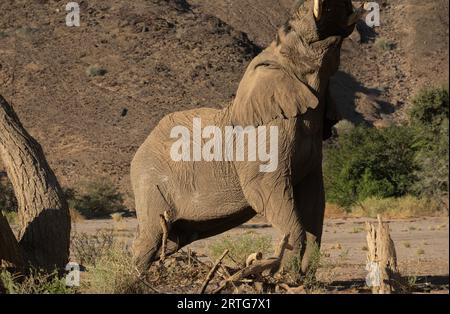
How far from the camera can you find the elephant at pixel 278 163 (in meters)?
10.3

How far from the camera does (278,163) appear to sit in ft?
33.7

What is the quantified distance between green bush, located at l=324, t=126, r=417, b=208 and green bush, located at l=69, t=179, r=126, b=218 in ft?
20.9

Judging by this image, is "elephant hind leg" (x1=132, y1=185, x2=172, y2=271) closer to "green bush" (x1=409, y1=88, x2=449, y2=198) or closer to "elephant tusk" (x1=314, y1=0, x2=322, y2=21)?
"elephant tusk" (x1=314, y1=0, x2=322, y2=21)

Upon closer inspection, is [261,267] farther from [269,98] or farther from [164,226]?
[269,98]

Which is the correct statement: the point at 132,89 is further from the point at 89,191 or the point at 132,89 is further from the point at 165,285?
the point at 165,285

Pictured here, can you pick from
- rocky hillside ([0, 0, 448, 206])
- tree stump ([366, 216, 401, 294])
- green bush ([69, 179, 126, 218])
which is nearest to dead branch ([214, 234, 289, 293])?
tree stump ([366, 216, 401, 294])

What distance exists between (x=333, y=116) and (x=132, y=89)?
107ft

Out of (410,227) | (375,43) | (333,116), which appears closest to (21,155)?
(333,116)

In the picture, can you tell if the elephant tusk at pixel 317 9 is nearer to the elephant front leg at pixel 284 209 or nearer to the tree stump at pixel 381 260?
the elephant front leg at pixel 284 209

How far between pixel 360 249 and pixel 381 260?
28.1ft

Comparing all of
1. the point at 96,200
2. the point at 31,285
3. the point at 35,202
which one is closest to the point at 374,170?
the point at 96,200

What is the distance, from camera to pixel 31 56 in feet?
147

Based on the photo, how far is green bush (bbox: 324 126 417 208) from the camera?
29312 mm
